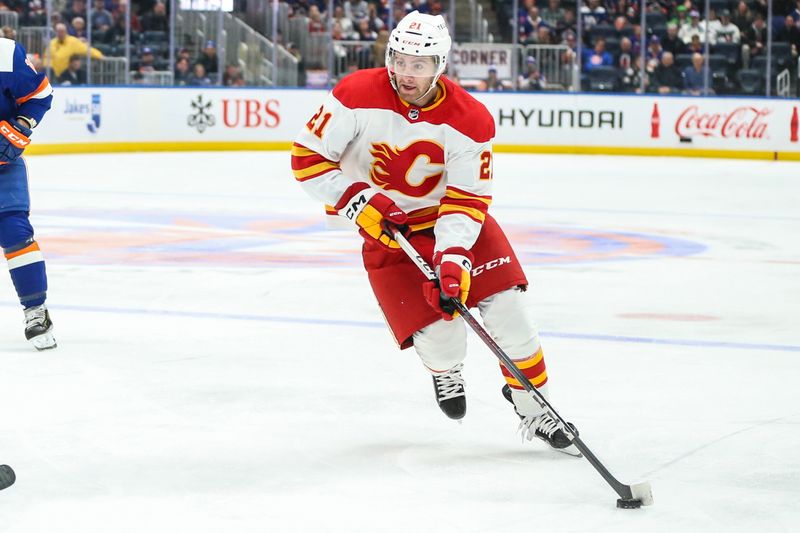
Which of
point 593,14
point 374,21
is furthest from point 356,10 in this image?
point 593,14

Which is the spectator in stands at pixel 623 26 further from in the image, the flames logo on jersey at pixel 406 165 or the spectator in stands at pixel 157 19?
the flames logo on jersey at pixel 406 165

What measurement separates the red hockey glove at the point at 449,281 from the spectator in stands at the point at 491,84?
40.3ft

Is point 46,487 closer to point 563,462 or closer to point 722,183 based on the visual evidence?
point 563,462

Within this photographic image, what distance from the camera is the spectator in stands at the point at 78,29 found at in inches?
578

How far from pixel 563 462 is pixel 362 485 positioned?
57 centimetres

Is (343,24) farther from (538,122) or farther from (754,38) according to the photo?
(754,38)

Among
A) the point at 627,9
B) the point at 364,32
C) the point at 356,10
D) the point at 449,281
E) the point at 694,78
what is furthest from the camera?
the point at 356,10

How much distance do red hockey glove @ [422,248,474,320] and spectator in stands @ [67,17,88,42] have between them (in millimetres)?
12154

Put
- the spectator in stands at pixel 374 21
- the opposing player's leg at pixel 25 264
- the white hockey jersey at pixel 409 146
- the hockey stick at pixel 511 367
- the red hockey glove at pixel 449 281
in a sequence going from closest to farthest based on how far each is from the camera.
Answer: the hockey stick at pixel 511 367 → the red hockey glove at pixel 449 281 → the white hockey jersey at pixel 409 146 → the opposing player's leg at pixel 25 264 → the spectator in stands at pixel 374 21

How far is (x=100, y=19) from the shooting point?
15.0 m

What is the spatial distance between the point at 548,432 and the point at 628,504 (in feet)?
1.70

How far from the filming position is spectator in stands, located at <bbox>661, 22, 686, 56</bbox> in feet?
50.9

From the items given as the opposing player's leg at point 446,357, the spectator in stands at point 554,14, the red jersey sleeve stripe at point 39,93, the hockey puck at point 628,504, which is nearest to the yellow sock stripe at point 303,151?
the opposing player's leg at point 446,357

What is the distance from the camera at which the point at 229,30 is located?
609 inches
